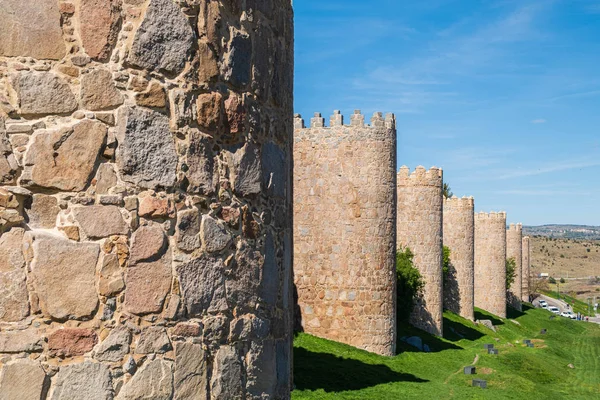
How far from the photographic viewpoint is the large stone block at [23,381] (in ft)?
9.53

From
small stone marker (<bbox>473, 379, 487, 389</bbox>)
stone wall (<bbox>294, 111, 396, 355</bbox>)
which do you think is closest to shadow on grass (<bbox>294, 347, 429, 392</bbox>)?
small stone marker (<bbox>473, 379, 487, 389</bbox>)

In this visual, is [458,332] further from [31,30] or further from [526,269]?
[526,269]

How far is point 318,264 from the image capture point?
19453mm

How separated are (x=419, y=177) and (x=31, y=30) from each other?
23858 millimetres

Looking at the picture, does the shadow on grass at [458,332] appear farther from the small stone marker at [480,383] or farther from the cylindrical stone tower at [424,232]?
the small stone marker at [480,383]

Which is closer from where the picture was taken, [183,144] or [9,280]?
[9,280]

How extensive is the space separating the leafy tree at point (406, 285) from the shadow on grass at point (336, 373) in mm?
7021

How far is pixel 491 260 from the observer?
38.8 m

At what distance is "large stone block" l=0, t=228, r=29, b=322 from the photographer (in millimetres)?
2963

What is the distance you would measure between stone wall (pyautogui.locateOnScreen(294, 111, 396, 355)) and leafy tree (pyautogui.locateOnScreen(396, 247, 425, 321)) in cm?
530

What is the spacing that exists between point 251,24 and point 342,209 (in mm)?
15822

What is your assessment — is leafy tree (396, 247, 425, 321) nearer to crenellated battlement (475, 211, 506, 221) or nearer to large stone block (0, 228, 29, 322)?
crenellated battlement (475, 211, 506, 221)

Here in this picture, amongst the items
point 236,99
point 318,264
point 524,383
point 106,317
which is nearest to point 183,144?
point 236,99

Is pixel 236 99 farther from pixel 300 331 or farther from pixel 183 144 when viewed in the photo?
pixel 300 331
